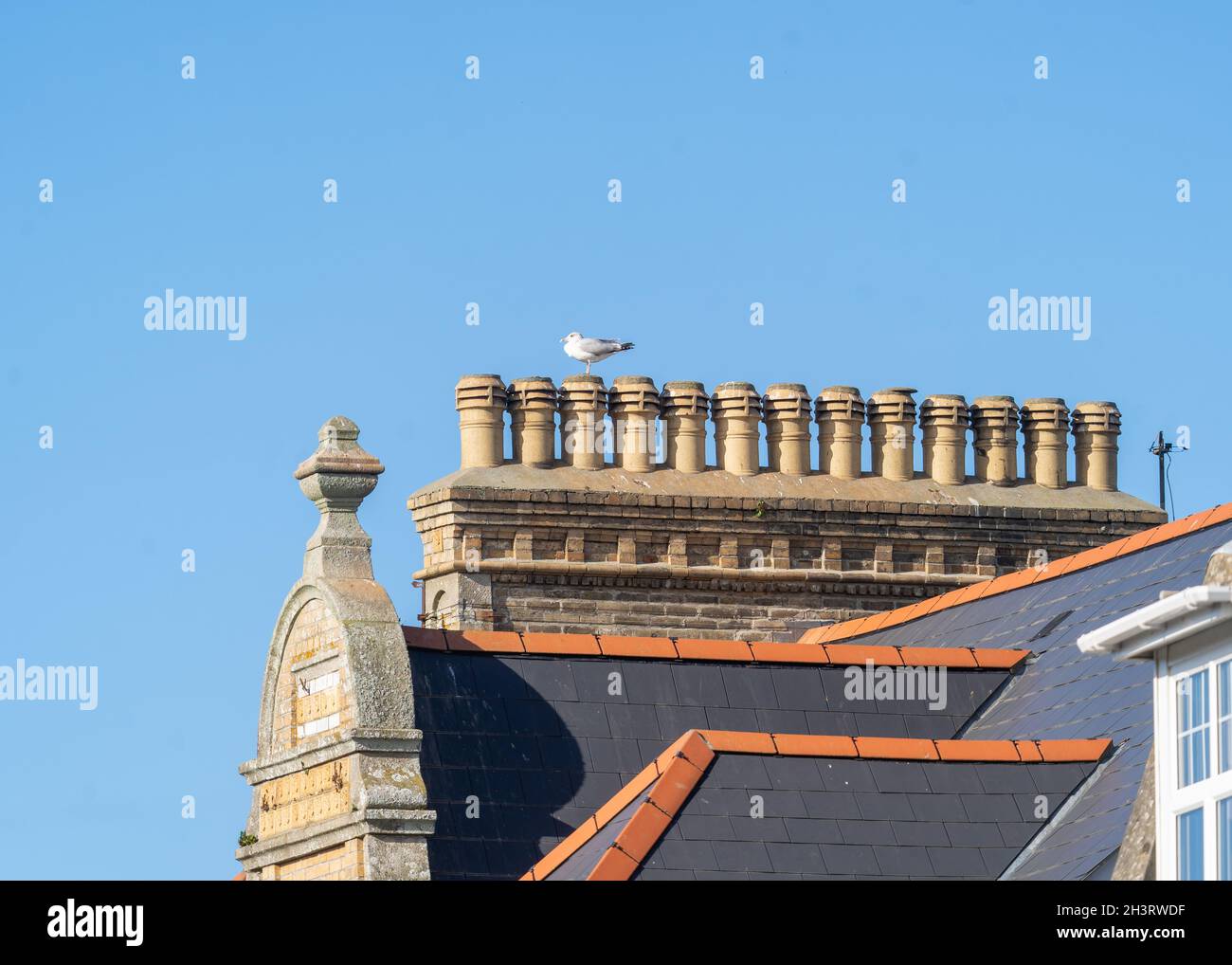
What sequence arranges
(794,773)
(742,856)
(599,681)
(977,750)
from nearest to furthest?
(742,856) < (794,773) < (977,750) < (599,681)

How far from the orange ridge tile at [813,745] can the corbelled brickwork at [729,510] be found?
430 inches

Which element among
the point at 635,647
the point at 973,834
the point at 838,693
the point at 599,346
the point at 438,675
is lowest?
the point at 973,834

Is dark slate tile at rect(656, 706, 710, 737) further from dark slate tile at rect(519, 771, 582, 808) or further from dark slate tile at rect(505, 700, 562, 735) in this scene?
dark slate tile at rect(519, 771, 582, 808)

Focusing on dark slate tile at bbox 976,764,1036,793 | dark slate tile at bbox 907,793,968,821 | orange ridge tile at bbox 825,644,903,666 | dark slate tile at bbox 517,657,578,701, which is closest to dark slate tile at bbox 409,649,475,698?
dark slate tile at bbox 517,657,578,701

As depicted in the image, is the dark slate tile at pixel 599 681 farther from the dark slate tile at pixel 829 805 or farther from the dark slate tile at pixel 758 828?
the dark slate tile at pixel 758 828

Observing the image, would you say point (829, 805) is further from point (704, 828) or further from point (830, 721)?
point (830, 721)

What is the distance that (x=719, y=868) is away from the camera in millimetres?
24172

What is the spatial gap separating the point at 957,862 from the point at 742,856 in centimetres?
195

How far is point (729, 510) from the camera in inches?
1489

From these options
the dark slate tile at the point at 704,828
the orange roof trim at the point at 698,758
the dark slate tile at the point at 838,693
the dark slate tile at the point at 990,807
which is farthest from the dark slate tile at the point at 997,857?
the dark slate tile at the point at 838,693

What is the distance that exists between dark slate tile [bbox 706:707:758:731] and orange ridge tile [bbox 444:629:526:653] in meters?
1.91

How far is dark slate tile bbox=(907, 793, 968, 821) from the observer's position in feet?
83.7

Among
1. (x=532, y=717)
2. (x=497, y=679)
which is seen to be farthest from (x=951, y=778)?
(x=497, y=679)

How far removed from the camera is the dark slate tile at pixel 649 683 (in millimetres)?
28906
